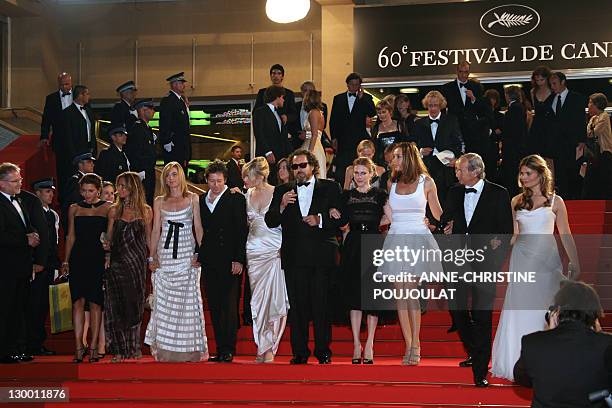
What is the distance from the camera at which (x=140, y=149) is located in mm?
13312

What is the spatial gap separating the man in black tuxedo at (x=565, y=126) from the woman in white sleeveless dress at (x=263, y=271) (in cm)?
405

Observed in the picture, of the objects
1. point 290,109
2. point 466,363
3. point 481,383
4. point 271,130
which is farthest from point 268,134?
point 481,383

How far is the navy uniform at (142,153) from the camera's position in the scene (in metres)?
13.3

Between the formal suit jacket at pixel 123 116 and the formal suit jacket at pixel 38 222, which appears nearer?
the formal suit jacket at pixel 38 222

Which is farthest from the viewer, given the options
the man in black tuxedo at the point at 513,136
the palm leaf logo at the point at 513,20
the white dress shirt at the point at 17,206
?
the palm leaf logo at the point at 513,20

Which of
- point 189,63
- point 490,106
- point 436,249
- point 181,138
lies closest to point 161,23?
point 189,63

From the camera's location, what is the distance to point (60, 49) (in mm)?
20047

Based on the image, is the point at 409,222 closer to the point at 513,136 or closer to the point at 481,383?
the point at 481,383

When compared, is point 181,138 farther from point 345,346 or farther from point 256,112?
point 345,346

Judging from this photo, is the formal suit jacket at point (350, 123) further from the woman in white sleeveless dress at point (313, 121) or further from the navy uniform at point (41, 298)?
the navy uniform at point (41, 298)

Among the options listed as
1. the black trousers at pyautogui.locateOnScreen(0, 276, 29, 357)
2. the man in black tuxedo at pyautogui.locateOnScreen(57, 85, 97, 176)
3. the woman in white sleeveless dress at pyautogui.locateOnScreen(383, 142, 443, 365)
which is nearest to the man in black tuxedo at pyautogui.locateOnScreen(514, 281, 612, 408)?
the woman in white sleeveless dress at pyautogui.locateOnScreen(383, 142, 443, 365)

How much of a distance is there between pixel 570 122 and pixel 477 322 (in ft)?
15.3

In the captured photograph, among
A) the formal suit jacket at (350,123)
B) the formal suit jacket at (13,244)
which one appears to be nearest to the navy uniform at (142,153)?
the formal suit jacket at (350,123)

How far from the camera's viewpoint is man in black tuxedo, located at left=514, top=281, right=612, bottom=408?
5289mm
